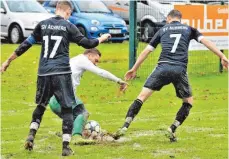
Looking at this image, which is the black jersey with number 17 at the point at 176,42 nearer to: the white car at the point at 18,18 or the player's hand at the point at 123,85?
the player's hand at the point at 123,85

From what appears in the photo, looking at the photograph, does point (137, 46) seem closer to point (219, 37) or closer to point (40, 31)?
point (219, 37)

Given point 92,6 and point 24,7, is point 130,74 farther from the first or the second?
point 92,6

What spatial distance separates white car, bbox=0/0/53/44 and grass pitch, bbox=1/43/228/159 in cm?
603

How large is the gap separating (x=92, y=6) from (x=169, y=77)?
757 inches

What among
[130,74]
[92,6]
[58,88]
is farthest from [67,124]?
[92,6]

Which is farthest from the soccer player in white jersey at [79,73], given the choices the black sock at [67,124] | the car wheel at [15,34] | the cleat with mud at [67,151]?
Answer: the car wheel at [15,34]

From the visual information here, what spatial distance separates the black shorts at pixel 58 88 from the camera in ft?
31.1

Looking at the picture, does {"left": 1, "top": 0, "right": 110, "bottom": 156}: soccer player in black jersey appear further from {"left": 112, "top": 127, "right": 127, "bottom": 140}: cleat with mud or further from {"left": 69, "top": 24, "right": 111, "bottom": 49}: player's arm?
{"left": 112, "top": 127, "right": 127, "bottom": 140}: cleat with mud

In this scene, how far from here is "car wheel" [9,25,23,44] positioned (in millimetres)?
27120

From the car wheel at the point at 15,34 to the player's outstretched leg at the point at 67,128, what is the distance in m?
17.8

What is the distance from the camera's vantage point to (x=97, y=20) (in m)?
28.1

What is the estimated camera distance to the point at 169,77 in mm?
10391

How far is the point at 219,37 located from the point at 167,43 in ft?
32.5

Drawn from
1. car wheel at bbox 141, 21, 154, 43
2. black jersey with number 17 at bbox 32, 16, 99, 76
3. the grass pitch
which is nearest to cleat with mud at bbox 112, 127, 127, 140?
the grass pitch
